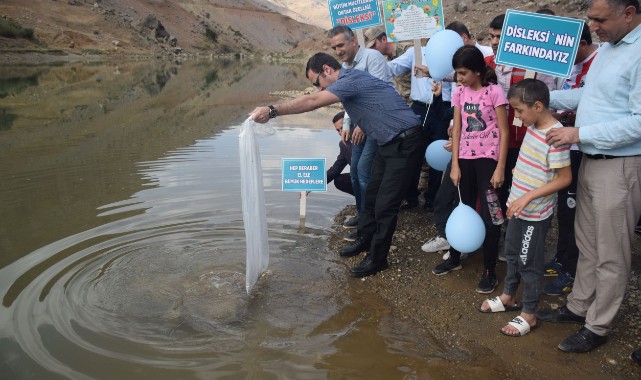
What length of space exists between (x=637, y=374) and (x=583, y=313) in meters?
0.48

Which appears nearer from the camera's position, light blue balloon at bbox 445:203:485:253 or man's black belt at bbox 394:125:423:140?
light blue balloon at bbox 445:203:485:253

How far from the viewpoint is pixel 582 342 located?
304 cm

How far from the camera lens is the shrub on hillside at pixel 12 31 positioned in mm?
31266

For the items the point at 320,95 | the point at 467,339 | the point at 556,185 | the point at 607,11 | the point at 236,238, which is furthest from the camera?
the point at 236,238

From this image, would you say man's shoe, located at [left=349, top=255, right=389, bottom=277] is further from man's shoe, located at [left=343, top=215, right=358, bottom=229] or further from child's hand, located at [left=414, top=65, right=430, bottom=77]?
child's hand, located at [left=414, top=65, right=430, bottom=77]

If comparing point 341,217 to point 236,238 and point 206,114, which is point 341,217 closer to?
point 236,238

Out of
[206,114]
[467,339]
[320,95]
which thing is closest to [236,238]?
[320,95]

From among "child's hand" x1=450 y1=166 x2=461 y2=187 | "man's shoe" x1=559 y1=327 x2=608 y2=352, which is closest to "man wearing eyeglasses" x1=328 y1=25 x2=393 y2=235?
"child's hand" x1=450 y1=166 x2=461 y2=187

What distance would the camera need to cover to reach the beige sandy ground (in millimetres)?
2957

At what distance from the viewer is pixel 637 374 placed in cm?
286

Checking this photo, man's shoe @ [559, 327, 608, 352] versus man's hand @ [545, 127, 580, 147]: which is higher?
man's hand @ [545, 127, 580, 147]

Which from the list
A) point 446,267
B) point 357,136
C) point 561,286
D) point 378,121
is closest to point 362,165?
point 357,136

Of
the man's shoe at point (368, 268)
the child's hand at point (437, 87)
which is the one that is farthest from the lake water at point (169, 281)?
the child's hand at point (437, 87)

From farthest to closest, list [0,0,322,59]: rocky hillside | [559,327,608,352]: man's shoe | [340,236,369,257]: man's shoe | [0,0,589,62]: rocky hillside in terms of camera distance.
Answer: [0,0,322,59]: rocky hillside → [0,0,589,62]: rocky hillside → [340,236,369,257]: man's shoe → [559,327,608,352]: man's shoe
